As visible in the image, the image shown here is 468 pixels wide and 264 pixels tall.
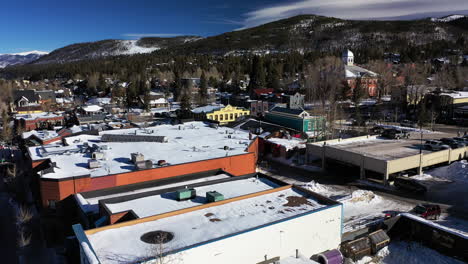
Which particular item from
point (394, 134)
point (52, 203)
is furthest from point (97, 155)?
point (394, 134)

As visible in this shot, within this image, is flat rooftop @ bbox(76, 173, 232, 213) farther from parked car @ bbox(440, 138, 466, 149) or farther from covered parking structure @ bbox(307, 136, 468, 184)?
parked car @ bbox(440, 138, 466, 149)

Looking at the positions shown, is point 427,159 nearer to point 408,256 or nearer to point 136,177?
point 408,256

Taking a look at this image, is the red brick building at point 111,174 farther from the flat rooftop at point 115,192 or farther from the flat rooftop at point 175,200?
the flat rooftop at point 175,200

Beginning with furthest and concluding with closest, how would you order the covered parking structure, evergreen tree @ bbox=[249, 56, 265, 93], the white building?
evergreen tree @ bbox=[249, 56, 265, 93] → the covered parking structure → the white building

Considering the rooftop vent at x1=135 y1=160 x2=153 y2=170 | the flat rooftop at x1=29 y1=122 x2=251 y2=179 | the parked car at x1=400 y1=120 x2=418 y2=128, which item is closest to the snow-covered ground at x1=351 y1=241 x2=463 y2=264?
the flat rooftop at x1=29 y1=122 x2=251 y2=179

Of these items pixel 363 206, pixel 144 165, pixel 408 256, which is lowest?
pixel 408 256
